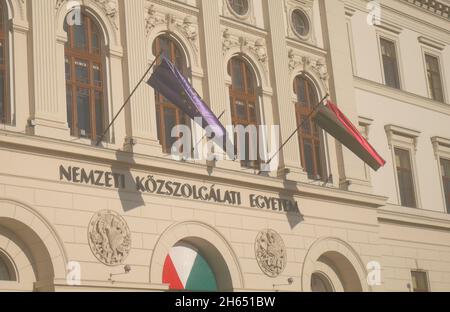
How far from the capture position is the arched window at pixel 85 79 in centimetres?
2116

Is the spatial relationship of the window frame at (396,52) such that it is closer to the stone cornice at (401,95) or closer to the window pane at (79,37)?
the stone cornice at (401,95)

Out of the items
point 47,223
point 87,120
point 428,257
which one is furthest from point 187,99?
point 428,257

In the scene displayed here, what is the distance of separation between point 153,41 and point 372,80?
1001cm

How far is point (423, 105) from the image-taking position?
1284 inches

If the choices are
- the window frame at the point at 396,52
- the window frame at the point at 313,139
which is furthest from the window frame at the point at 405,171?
the window frame at the point at 313,139

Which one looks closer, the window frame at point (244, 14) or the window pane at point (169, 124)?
the window pane at point (169, 124)

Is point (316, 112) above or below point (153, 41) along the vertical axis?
below

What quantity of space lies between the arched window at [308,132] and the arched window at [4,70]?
9.63m

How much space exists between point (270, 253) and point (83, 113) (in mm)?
6386

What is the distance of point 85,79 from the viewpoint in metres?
21.6

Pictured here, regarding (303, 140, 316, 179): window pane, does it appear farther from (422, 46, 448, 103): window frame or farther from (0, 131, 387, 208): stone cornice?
(422, 46, 448, 103): window frame

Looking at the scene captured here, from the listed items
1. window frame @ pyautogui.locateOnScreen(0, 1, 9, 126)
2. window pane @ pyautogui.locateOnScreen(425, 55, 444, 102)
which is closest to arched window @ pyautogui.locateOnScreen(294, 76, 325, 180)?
window pane @ pyautogui.locateOnScreen(425, 55, 444, 102)

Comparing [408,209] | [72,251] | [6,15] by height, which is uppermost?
[6,15]

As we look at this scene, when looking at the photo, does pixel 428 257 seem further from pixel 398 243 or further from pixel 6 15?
pixel 6 15
